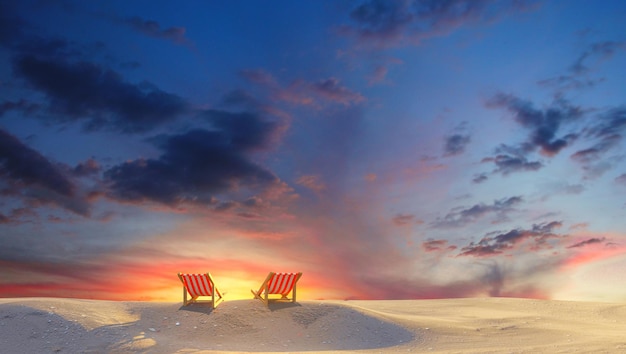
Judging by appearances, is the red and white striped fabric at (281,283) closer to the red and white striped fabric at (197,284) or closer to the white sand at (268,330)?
the white sand at (268,330)

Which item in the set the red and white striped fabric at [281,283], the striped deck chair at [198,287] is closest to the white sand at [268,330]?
the striped deck chair at [198,287]

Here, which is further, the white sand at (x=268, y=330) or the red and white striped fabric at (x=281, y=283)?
the red and white striped fabric at (x=281, y=283)

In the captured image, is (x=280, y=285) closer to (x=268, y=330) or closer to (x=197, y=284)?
(x=268, y=330)

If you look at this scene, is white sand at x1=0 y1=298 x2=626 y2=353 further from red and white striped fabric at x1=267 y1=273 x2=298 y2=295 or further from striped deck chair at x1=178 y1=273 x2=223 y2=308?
red and white striped fabric at x1=267 y1=273 x2=298 y2=295

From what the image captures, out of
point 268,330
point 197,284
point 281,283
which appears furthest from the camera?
point 281,283

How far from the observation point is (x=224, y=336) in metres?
16.7

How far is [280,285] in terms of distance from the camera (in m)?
18.8

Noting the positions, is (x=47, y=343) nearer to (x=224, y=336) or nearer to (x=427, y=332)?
(x=224, y=336)

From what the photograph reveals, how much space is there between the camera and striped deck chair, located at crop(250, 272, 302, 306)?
1861 centimetres

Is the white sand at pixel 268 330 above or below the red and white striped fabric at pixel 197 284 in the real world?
below

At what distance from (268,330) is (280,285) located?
202 centimetres

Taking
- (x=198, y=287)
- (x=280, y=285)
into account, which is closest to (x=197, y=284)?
(x=198, y=287)

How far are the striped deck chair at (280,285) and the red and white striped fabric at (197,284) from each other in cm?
174

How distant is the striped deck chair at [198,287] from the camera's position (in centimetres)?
1842
